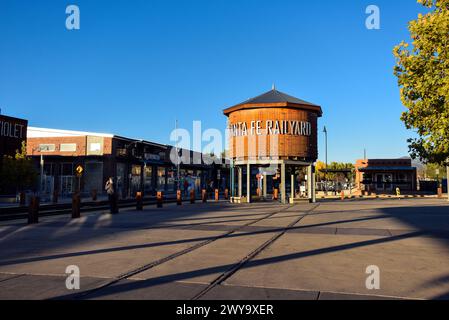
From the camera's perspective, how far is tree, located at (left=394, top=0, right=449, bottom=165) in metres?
12.8

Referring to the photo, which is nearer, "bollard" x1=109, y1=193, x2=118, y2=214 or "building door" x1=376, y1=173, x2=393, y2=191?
"bollard" x1=109, y1=193, x2=118, y2=214

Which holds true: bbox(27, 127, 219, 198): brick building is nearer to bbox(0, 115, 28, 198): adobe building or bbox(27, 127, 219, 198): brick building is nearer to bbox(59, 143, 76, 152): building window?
bbox(59, 143, 76, 152): building window

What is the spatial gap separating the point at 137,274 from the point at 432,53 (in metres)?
13.3

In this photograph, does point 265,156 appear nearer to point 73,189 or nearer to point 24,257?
point 24,257

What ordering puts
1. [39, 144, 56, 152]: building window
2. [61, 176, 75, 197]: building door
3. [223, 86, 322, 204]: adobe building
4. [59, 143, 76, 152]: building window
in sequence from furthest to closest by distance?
[39, 144, 56, 152]: building window, [59, 143, 76, 152]: building window, [61, 176, 75, 197]: building door, [223, 86, 322, 204]: adobe building

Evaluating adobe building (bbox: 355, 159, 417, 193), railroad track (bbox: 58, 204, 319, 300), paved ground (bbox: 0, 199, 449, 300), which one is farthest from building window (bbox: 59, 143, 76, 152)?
railroad track (bbox: 58, 204, 319, 300)

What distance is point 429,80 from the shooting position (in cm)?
1323

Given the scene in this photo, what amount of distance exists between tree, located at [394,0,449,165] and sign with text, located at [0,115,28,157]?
35.1 meters

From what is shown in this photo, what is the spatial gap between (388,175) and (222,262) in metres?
52.3

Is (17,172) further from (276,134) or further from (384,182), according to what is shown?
(384,182)

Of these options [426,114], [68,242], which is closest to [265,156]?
[426,114]

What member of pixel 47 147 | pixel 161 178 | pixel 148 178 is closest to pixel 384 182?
pixel 161 178

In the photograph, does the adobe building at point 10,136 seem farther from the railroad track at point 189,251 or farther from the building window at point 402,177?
the building window at point 402,177
